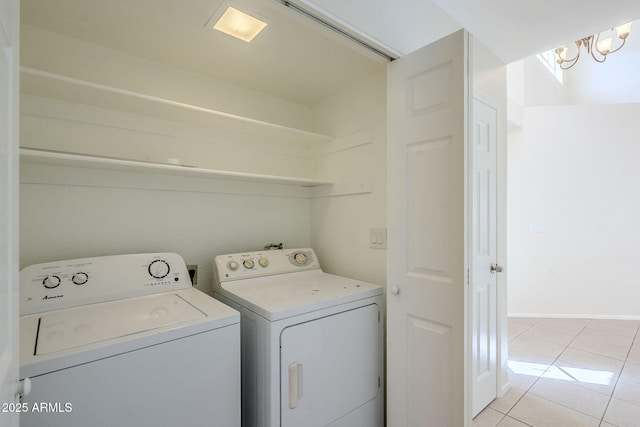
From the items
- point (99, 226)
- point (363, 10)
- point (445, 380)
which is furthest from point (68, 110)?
point (445, 380)

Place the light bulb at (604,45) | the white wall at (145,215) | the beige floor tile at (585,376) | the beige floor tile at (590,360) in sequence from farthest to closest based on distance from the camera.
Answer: the light bulb at (604,45) < the beige floor tile at (590,360) < the beige floor tile at (585,376) < the white wall at (145,215)

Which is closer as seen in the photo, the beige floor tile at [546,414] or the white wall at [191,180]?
the white wall at [191,180]

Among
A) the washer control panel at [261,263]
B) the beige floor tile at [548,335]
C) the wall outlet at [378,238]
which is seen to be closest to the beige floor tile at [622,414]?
the beige floor tile at [548,335]

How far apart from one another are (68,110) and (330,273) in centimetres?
183

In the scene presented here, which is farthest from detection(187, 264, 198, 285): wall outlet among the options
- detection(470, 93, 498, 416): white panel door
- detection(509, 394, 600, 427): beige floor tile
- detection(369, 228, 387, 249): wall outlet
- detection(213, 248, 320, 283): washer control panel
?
detection(509, 394, 600, 427): beige floor tile

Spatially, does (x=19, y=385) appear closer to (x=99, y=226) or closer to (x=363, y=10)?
(x=99, y=226)

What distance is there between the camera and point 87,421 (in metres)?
0.89

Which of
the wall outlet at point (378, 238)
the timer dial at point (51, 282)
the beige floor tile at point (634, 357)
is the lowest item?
the beige floor tile at point (634, 357)

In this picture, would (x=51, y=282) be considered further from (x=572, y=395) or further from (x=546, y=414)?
(x=572, y=395)

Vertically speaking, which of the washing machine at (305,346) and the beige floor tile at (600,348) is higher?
the washing machine at (305,346)

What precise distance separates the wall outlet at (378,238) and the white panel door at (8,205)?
1.60 m

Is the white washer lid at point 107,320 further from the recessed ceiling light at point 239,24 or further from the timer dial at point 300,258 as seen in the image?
the recessed ceiling light at point 239,24

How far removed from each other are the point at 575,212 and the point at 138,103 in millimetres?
4714

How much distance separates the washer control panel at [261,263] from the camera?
173 centimetres
